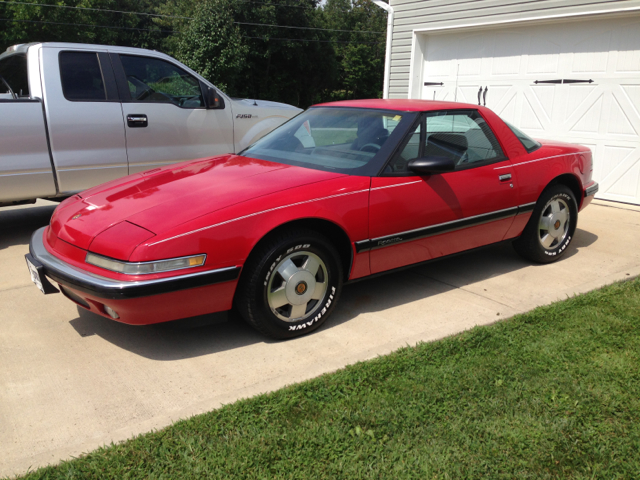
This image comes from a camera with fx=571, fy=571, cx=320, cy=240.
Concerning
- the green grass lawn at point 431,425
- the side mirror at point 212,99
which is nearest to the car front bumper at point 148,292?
the green grass lawn at point 431,425

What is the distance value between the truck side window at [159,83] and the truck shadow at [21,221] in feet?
6.29

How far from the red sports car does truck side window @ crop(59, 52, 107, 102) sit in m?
2.16

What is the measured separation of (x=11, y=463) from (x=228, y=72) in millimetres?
30798

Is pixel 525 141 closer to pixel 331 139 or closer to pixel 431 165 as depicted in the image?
pixel 431 165

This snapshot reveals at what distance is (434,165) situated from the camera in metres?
3.97

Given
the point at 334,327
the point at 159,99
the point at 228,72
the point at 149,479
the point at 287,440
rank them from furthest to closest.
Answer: the point at 228,72, the point at 159,99, the point at 334,327, the point at 287,440, the point at 149,479

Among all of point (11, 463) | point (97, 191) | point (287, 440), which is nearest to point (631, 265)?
point (287, 440)

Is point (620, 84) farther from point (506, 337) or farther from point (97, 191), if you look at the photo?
point (97, 191)

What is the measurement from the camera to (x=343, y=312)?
165 inches

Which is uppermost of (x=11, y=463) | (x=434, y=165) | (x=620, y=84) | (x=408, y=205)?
(x=620, y=84)

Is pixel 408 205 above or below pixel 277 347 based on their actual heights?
above

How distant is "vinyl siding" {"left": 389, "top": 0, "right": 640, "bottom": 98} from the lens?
8.04 meters

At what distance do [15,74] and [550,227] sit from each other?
583 centimetres

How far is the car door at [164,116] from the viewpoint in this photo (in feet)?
20.3
